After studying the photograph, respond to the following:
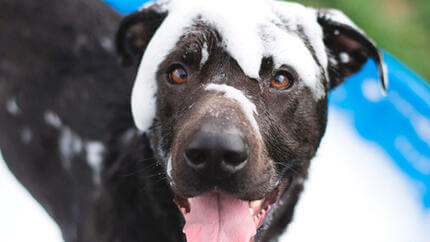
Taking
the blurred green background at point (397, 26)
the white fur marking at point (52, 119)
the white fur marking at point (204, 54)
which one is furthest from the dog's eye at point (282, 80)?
the blurred green background at point (397, 26)

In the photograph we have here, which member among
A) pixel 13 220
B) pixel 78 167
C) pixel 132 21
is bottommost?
pixel 13 220

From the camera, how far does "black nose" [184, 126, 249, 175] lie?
6.74ft

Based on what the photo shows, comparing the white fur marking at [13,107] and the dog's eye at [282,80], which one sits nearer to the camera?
the dog's eye at [282,80]

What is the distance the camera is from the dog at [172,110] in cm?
232

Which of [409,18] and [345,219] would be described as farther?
[409,18]

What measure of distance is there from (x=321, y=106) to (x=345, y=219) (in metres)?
1.99

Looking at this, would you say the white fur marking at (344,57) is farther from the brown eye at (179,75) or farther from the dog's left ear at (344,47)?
the brown eye at (179,75)

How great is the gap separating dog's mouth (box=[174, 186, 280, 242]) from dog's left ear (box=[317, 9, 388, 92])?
3.22 feet

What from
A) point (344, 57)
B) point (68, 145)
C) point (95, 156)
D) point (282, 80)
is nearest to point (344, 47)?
point (344, 57)

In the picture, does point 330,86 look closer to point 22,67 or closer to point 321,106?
point 321,106

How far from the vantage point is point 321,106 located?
109 inches

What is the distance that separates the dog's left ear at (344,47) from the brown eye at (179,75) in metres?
0.86

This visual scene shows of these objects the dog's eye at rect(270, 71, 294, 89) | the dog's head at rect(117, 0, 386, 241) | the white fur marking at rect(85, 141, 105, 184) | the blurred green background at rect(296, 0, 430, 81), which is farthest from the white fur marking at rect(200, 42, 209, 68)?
the blurred green background at rect(296, 0, 430, 81)

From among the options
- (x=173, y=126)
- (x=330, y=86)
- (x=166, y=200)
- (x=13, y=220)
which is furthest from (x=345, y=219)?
(x=13, y=220)
